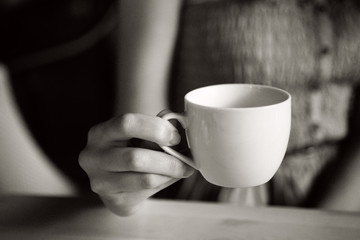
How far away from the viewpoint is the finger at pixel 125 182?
20.1 inches

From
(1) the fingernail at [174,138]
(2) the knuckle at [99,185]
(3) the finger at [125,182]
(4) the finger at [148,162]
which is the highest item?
(1) the fingernail at [174,138]

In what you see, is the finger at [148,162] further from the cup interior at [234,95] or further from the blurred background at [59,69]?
the blurred background at [59,69]

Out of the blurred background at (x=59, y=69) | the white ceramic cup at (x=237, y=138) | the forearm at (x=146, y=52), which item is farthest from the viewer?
the blurred background at (x=59, y=69)

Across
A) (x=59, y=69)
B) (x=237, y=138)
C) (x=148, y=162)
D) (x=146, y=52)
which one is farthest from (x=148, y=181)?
(x=59, y=69)

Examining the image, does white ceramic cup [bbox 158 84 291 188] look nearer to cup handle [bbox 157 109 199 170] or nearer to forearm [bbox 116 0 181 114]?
cup handle [bbox 157 109 199 170]

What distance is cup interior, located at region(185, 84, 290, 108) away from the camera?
516 millimetres

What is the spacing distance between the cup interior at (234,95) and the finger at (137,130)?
Answer: 0.19ft

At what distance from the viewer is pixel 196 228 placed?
56 centimetres

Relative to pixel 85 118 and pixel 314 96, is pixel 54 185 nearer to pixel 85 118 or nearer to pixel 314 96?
pixel 85 118

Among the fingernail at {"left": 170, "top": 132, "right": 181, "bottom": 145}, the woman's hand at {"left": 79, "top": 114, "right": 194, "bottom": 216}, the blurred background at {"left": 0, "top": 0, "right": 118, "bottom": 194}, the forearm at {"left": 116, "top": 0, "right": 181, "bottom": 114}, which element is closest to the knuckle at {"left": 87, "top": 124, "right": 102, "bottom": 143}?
the woman's hand at {"left": 79, "top": 114, "right": 194, "bottom": 216}

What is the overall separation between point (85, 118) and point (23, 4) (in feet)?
1.37

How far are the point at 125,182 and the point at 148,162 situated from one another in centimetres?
5

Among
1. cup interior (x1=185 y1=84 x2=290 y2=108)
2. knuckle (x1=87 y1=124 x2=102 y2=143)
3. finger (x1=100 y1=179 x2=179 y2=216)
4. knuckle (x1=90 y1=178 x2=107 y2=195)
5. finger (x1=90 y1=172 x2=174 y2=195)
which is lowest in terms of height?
finger (x1=100 y1=179 x2=179 y2=216)

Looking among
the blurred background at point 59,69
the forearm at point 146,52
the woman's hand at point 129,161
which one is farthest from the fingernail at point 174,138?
the blurred background at point 59,69
